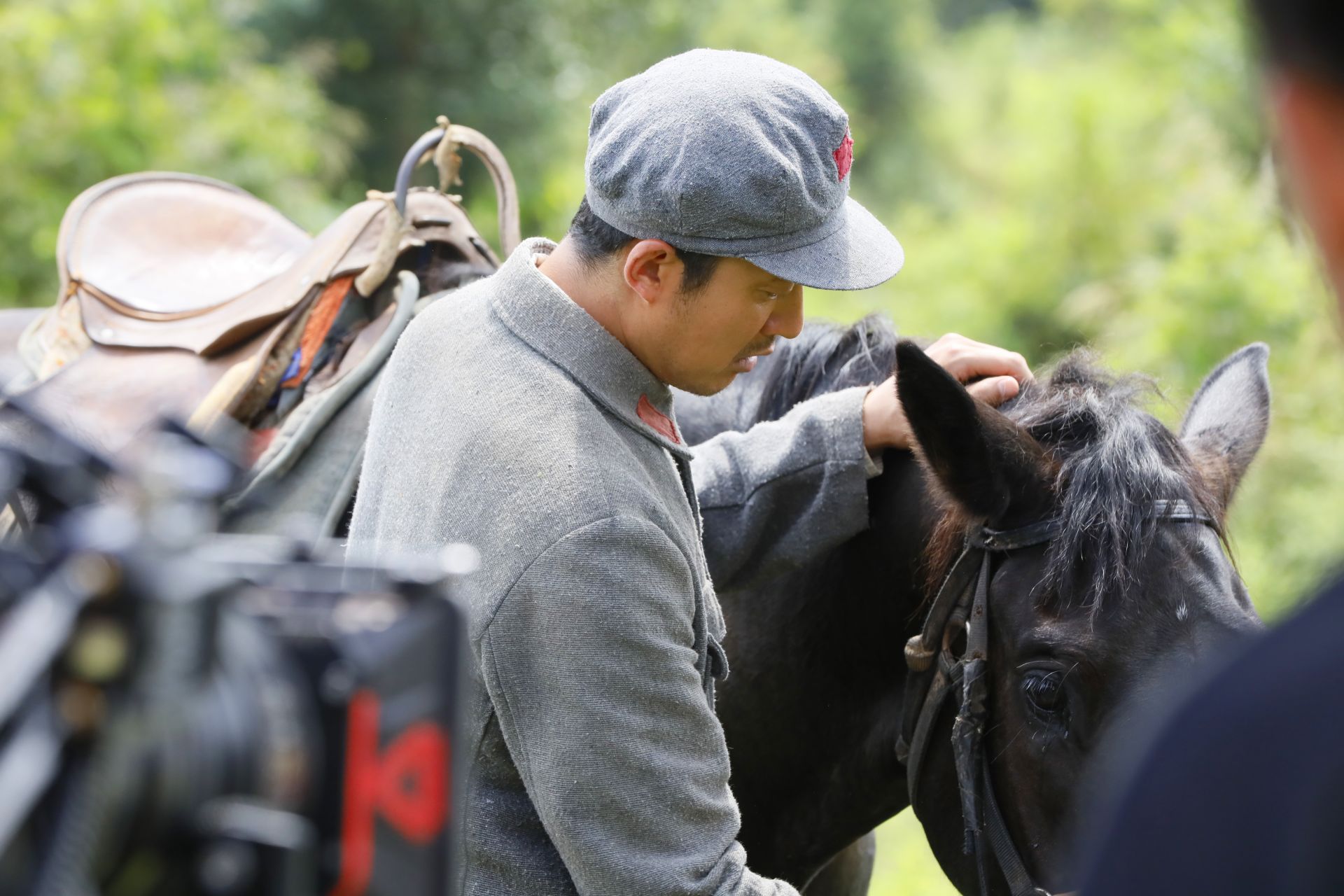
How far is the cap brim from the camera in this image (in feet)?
4.90

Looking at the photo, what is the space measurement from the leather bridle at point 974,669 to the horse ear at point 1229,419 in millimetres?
232

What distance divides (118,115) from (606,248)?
6300 millimetres

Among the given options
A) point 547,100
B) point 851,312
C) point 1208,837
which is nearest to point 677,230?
point 1208,837

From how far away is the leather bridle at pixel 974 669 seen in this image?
1.74 m

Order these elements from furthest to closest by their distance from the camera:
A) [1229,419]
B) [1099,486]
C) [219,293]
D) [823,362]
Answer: [219,293] < [823,362] < [1229,419] < [1099,486]

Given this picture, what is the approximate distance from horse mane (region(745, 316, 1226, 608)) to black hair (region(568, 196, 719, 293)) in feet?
1.82

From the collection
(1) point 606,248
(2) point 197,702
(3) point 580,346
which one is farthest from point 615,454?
(2) point 197,702

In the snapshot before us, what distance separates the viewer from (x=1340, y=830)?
1.67ft

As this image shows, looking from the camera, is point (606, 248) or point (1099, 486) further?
point (1099, 486)

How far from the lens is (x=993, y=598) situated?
A: 1774 millimetres

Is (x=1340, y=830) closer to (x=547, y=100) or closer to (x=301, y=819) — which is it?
(x=301, y=819)

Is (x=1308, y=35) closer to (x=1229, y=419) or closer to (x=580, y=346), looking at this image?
(x=580, y=346)

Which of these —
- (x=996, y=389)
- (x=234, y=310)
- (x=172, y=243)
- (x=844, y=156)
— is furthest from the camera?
(x=172, y=243)

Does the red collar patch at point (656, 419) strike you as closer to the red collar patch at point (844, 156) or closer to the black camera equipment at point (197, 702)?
the red collar patch at point (844, 156)
